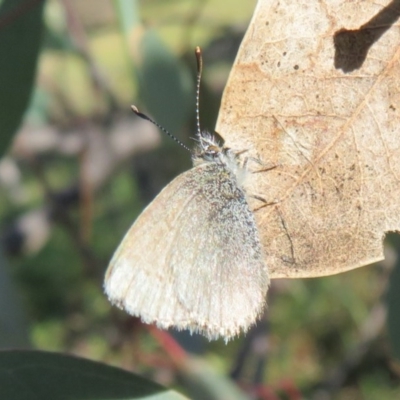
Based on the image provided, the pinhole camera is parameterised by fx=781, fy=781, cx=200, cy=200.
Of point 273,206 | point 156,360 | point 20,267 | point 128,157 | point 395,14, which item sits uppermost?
point 395,14

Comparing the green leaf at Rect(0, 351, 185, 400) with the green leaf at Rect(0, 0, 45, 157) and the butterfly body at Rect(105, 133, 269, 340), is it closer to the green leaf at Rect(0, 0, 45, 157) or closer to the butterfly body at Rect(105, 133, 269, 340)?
the butterfly body at Rect(105, 133, 269, 340)

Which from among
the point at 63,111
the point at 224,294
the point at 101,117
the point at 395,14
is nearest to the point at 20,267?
the point at 63,111

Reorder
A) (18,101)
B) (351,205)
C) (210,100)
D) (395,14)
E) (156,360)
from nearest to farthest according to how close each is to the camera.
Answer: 1. (395,14)
2. (351,205)
3. (18,101)
4. (210,100)
5. (156,360)

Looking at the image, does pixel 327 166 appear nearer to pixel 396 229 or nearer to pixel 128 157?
pixel 396 229

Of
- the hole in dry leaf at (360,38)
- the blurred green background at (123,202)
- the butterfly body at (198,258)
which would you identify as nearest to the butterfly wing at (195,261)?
the butterfly body at (198,258)

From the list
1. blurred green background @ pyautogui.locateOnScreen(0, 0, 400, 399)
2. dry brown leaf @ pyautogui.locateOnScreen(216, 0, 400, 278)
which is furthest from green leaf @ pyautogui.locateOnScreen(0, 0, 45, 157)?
dry brown leaf @ pyautogui.locateOnScreen(216, 0, 400, 278)

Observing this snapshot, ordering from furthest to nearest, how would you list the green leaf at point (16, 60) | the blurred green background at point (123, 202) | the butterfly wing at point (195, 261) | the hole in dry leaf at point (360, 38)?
the blurred green background at point (123, 202), the green leaf at point (16, 60), the butterfly wing at point (195, 261), the hole in dry leaf at point (360, 38)

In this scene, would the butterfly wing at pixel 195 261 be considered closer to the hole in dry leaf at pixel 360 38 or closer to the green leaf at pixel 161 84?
the hole in dry leaf at pixel 360 38
